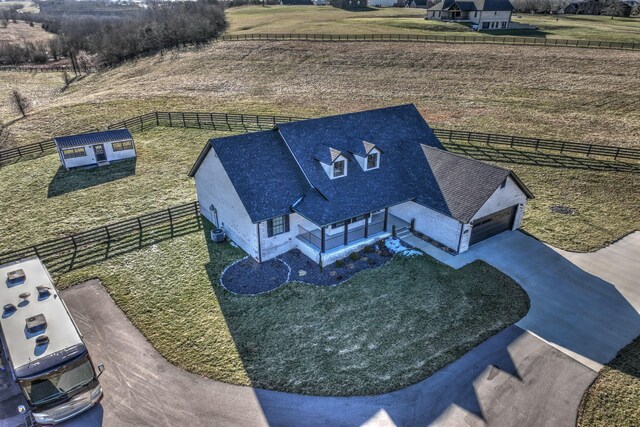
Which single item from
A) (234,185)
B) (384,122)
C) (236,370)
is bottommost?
(236,370)

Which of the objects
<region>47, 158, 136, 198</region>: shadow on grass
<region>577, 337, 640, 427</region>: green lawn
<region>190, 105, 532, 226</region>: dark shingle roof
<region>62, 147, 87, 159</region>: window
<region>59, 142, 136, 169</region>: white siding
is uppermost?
<region>190, 105, 532, 226</region>: dark shingle roof

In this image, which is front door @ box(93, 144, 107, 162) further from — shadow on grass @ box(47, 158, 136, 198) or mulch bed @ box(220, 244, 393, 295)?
mulch bed @ box(220, 244, 393, 295)

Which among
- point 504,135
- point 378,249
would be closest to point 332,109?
point 504,135

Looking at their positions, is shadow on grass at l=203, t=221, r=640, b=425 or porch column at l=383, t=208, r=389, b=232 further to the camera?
porch column at l=383, t=208, r=389, b=232

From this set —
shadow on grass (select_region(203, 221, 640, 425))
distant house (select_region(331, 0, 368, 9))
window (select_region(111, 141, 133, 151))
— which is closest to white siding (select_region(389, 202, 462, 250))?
shadow on grass (select_region(203, 221, 640, 425))

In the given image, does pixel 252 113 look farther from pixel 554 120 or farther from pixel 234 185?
pixel 554 120

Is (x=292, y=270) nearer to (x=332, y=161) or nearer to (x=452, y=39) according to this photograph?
(x=332, y=161)
